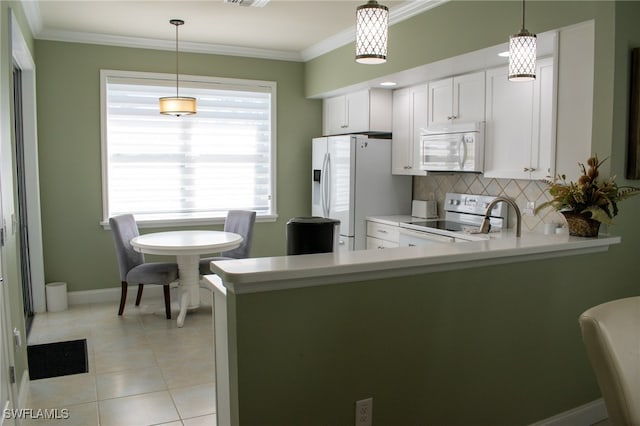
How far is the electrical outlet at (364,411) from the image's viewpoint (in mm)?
2166

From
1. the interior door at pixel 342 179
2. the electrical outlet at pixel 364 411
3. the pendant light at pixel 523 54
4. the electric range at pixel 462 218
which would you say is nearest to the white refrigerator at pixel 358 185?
the interior door at pixel 342 179

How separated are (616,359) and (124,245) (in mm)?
4214

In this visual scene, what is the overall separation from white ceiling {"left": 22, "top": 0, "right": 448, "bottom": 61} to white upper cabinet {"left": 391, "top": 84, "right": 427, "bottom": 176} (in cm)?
75

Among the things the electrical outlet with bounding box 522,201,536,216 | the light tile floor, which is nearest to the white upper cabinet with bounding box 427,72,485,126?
the electrical outlet with bounding box 522,201,536,216

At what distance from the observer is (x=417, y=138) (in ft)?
16.4

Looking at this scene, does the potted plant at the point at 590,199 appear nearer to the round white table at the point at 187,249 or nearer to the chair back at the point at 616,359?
the chair back at the point at 616,359

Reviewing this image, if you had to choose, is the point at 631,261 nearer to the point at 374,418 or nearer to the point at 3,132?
the point at 374,418

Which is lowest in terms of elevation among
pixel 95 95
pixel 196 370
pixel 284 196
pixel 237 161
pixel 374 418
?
pixel 196 370

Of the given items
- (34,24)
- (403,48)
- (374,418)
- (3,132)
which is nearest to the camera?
(374,418)

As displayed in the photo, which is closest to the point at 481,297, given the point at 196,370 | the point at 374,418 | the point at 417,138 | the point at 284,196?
the point at 374,418

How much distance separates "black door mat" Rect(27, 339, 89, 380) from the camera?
143 inches

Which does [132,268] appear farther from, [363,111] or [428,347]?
[428,347]

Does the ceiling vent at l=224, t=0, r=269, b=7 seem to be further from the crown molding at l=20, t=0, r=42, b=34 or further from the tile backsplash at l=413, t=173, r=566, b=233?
the tile backsplash at l=413, t=173, r=566, b=233

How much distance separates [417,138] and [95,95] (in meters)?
3.07
